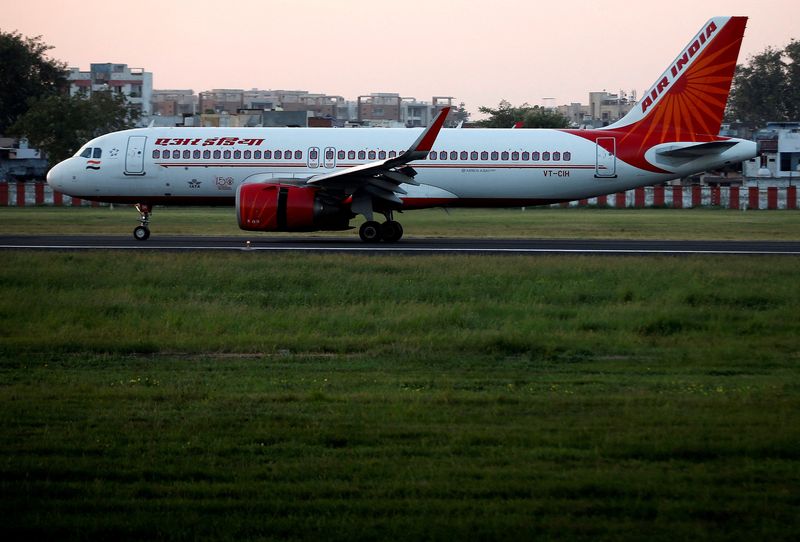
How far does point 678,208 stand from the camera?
219 ft

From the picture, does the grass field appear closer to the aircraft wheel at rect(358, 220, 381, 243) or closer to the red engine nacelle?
the red engine nacelle

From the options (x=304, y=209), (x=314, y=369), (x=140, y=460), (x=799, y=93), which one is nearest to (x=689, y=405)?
(x=314, y=369)

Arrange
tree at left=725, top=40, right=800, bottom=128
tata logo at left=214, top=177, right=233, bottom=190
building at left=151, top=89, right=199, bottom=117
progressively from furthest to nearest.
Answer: building at left=151, top=89, right=199, bottom=117, tree at left=725, top=40, right=800, bottom=128, tata logo at left=214, top=177, right=233, bottom=190

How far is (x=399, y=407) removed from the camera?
11430 mm

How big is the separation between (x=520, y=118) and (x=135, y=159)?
74.4 meters

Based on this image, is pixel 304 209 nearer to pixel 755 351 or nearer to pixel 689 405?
pixel 755 351

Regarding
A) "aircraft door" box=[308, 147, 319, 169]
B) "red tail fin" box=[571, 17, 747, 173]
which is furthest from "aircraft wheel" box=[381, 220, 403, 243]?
"red tail fin" box=[571, 17, 747, 173]

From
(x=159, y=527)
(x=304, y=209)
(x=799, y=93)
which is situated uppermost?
(x=799, y=93)

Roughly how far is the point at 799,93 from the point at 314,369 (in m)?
146

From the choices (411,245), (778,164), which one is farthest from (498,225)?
(778,164)

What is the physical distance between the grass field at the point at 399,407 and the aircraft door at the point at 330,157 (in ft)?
39.8

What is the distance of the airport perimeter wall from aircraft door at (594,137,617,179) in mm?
33075

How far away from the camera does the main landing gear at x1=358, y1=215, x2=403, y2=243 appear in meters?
33.2

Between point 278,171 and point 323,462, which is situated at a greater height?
point 278,171
